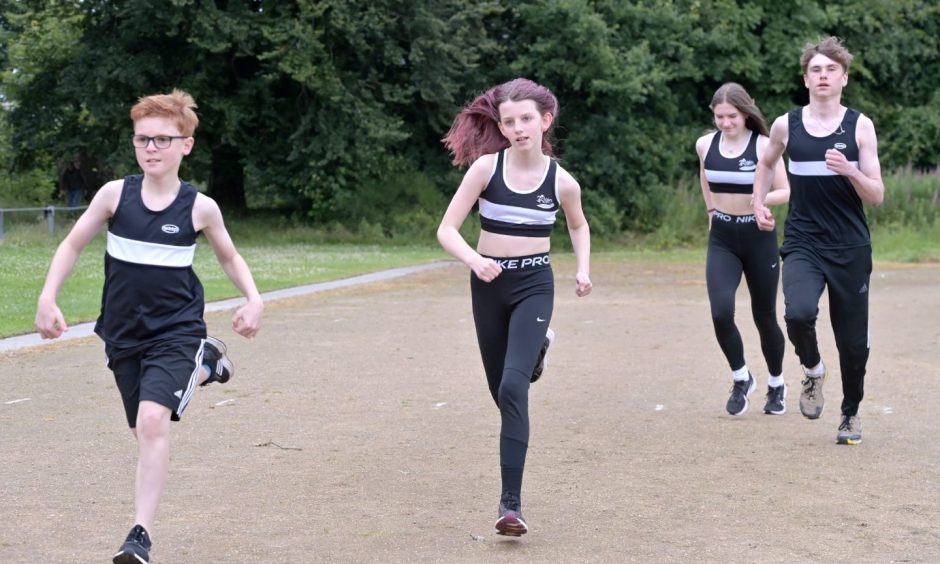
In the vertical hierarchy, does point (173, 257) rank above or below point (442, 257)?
above

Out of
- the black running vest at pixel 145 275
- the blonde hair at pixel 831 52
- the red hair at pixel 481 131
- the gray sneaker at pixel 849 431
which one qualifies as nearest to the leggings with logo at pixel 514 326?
the red hair at pixel 481 131

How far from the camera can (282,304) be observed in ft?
57.4

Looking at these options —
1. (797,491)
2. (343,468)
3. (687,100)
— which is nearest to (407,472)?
(343,468)

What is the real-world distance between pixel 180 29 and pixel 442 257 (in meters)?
10.1

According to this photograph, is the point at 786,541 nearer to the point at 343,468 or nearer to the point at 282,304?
the point at 343,468

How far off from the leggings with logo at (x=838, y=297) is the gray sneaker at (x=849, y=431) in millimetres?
43

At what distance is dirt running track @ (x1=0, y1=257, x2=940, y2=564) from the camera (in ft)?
18.6

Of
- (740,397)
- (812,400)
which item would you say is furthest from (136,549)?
(740,397)

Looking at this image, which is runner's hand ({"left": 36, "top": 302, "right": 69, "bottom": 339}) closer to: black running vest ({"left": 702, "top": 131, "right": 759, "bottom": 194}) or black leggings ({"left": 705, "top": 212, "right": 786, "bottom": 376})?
black leggings ({"left": 705, "top": 212, "right": 786, "bottom": 376})

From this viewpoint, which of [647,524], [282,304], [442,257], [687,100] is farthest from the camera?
[687,100]

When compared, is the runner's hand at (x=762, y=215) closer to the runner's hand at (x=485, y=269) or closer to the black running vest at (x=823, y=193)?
the black running vest at (x=823, y=193)

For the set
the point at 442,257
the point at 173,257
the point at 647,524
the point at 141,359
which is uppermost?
the point at 173,257

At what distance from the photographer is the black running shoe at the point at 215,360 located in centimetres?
564

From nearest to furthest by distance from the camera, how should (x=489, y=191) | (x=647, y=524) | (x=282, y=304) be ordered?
(x=647, y=524), (x=489, y=191), (x=282, y=304)
